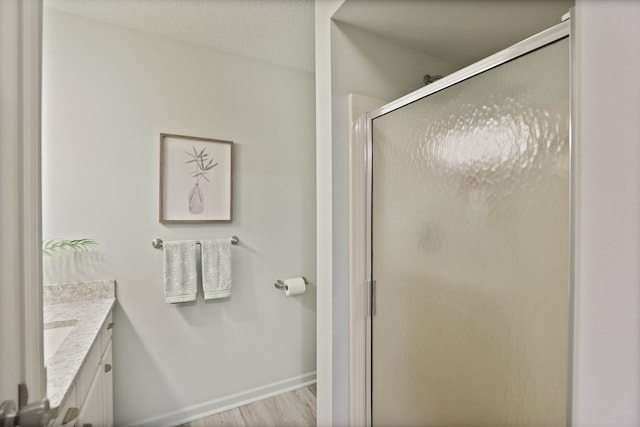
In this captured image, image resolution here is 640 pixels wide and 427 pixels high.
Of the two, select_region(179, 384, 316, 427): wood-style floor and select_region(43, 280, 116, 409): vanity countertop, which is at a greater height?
select_region(43, 280, 116, 409): vanity countertop

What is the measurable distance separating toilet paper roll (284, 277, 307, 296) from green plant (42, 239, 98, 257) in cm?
111

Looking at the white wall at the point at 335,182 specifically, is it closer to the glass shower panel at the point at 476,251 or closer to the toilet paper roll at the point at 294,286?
the glass shower panel at the point at 476,251

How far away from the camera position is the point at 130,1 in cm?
140

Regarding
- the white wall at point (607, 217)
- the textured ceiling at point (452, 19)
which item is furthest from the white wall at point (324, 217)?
the white wall at point (607, 217)

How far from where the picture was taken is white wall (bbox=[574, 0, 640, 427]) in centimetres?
33

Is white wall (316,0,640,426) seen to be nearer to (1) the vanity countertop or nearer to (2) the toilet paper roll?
(1) the vanity countertop

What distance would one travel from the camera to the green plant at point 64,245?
1.38 m

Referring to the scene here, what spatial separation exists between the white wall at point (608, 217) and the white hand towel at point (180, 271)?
1710 mm

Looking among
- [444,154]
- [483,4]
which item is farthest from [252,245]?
[483,4]

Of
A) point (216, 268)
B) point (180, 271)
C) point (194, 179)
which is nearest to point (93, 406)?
point (180, 271)

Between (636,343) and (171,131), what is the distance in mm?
1944

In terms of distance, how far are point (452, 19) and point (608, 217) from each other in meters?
1.05

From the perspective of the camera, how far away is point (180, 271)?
164 centimetres

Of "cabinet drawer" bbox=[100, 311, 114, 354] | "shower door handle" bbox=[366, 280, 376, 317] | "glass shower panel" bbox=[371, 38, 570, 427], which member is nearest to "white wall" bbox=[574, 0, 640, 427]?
"glass shower panel" bbox=[371, 38, 570, 427]
